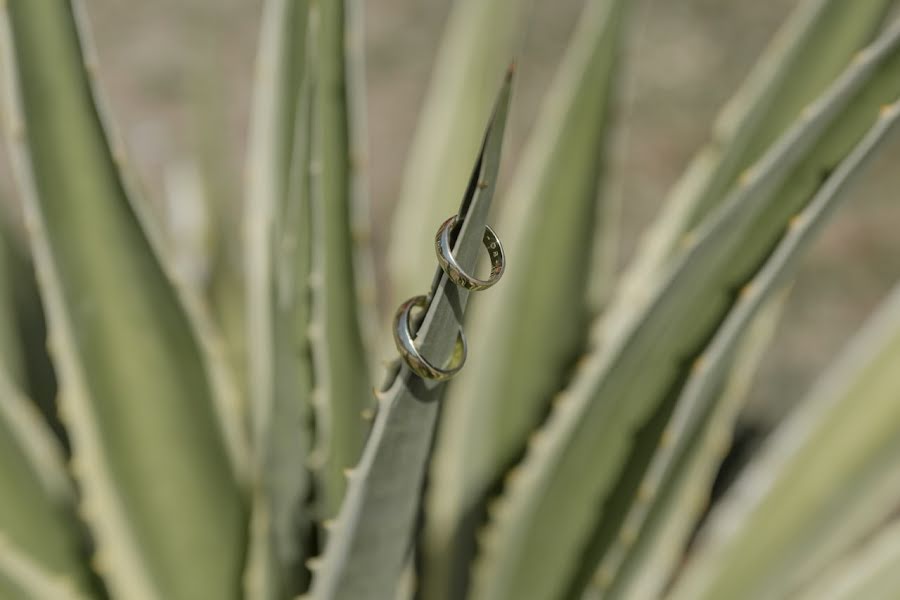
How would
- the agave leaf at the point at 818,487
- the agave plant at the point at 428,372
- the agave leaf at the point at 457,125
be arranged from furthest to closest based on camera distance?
1. the agave leaf at the point at 457,125
2. the agave leaf at the point at 818,487
3. the agave plant at the point at 428,372

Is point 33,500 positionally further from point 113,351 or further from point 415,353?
point 415,353

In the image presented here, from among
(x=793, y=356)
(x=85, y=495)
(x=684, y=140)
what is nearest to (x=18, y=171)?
(x=85, y=495)

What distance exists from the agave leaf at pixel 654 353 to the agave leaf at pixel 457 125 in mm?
214

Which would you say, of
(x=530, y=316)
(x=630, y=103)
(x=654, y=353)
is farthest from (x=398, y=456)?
(x=630, y=103)

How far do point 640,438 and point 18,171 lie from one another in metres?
0.33

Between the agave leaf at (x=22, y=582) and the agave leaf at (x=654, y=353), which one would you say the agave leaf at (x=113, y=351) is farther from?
the agave leaf at (x=654, y=353)

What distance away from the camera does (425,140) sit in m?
0.73

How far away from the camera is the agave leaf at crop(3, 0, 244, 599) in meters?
0.41

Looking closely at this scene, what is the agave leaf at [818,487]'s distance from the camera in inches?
20.7

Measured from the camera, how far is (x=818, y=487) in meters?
→ 0.54

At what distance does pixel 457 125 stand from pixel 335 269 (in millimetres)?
280

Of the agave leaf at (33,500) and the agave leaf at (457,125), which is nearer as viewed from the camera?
the agave leaf at (33,500)

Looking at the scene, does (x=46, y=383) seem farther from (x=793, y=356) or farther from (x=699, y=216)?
(x=793, y=356)

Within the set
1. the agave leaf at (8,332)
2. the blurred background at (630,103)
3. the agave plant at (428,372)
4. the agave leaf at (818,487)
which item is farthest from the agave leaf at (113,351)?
the blurred background at (630,103)
